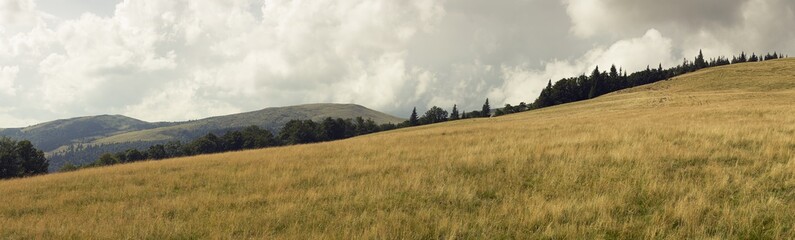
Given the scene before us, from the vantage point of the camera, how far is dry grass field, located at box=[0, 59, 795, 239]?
20.2 ft

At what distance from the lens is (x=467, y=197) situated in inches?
313

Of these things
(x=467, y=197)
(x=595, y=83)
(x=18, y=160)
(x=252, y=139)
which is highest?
(x=595, y=83)

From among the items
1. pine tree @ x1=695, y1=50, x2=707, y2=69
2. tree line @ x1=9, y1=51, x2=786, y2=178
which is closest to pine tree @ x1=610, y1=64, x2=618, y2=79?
tree line @ x1=9, y1=51, x2=786, y2=178

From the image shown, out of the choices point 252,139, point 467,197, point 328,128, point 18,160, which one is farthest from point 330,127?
point 467,197

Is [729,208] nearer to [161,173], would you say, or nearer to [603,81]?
[161,173]

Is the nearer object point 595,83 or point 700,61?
point 595,83

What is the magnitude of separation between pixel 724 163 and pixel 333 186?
8881mm

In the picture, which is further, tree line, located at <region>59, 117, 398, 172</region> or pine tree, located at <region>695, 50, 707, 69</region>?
pine tree, located at <region>695, 50, 707, 69</region>

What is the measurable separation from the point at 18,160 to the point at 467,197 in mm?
94063

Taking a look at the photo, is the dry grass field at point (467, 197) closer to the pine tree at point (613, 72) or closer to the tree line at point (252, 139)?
the tree line at point (252, 139)

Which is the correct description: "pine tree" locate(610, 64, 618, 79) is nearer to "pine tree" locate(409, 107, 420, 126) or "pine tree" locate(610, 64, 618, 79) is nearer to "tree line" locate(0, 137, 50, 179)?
"pine tree" locate(409, 107, 420, 126)

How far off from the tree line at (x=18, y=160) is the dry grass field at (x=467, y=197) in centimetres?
7725

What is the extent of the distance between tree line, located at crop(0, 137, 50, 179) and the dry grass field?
253 feet

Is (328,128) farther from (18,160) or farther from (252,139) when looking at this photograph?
(18,160)
